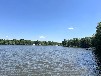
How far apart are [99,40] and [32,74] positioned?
71550mm

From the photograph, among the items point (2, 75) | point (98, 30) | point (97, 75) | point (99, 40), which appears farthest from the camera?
point (98, 30)

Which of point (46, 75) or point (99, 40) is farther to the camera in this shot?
point (99, 40)

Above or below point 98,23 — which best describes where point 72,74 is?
below

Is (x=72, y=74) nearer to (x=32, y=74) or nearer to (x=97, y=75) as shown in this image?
(x=97, y=75)

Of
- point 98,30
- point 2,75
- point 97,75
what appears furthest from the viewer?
point 98,30

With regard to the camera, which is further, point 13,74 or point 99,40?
point 99,40

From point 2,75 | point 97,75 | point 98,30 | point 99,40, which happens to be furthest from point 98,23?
point 2,75

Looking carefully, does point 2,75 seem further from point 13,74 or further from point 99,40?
point 99,40

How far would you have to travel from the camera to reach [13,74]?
38938 millimetres

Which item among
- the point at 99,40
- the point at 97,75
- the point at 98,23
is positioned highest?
the point at 98,23

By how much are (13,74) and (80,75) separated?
12.2m

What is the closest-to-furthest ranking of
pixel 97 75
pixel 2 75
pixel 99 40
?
pixel 2 75 → pixel 97 75 → pixel 99 40

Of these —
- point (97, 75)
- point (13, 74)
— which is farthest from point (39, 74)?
point (97, 75)

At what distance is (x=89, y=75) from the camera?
39500mm
